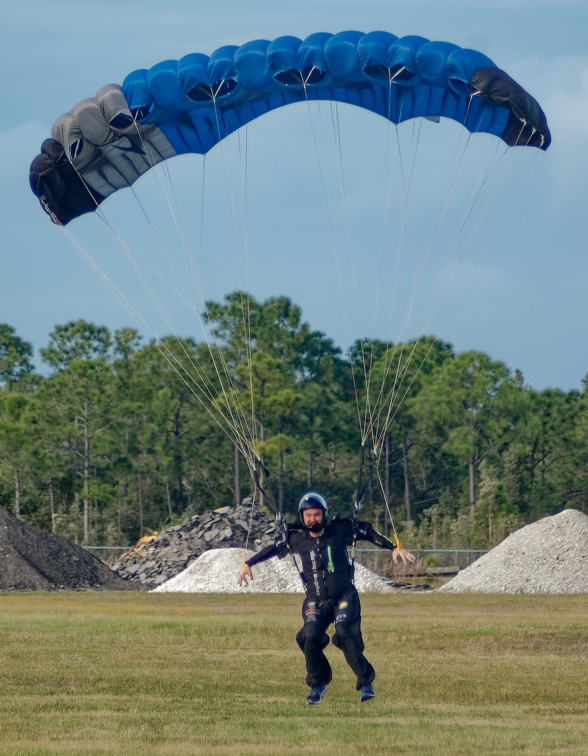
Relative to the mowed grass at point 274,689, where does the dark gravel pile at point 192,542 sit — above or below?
above

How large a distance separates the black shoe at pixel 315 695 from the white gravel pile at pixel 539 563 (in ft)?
72.3

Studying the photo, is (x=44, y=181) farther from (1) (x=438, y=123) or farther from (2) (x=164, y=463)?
(2) (x=164, y=463)

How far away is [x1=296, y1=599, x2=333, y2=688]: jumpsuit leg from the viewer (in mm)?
11555

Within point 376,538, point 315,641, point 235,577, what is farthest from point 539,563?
point 315,641

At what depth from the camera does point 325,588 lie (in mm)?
11734

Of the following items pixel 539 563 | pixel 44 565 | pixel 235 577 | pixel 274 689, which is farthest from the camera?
pixel 44 565

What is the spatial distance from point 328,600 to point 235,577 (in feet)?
81.5

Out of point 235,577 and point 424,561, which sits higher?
point 424,561

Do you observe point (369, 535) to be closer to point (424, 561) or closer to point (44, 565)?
point (44, 565)

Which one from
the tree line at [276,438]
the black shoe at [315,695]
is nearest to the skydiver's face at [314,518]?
the black shoe at [315,695]

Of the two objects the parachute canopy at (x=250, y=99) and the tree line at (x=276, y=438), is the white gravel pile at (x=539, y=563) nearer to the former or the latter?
the parachute canopy at (x=250, y=99)

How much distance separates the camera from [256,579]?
35.0m

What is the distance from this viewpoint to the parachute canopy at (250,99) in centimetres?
1719

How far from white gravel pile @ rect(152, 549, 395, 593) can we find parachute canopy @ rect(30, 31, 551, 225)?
17389 mm
